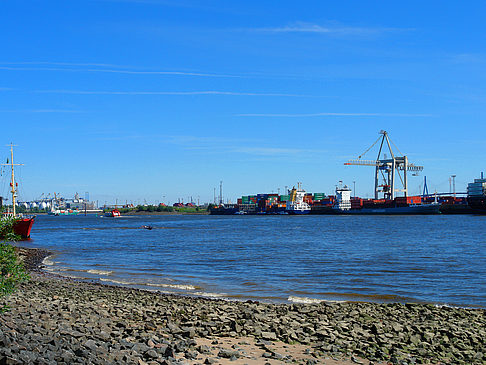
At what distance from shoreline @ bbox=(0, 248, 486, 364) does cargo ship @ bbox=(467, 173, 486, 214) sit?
108 metres

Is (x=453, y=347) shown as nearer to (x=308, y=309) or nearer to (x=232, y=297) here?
(x=308, y=309)

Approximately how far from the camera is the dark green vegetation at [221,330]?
686 cm

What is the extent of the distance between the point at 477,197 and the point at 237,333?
115903mm

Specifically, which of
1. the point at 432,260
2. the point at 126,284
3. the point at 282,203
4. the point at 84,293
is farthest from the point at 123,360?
the point at 282,203

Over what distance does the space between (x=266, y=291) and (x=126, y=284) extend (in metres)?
5.96

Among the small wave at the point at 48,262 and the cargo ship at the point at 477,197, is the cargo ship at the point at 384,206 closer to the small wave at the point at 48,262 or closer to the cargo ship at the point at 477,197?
the cargo ship at the point at 477,197

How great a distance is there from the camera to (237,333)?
926cm

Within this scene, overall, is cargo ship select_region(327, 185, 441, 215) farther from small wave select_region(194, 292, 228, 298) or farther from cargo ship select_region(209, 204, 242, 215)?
small wave select_region(194, 292, 228, 298)

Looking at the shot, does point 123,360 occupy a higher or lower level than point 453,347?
higher

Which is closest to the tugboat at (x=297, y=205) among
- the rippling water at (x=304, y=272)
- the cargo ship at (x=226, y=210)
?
the cargo ship at (x=226, y=210)

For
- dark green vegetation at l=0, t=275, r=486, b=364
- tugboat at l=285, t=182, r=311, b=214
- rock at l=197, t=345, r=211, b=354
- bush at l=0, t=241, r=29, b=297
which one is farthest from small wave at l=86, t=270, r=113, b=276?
tugboat at l=285, t=182, r=311, b=214

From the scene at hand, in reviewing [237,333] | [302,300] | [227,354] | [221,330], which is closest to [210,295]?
[302,300]

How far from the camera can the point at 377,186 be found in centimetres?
13425

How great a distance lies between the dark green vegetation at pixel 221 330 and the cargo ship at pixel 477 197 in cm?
10733
